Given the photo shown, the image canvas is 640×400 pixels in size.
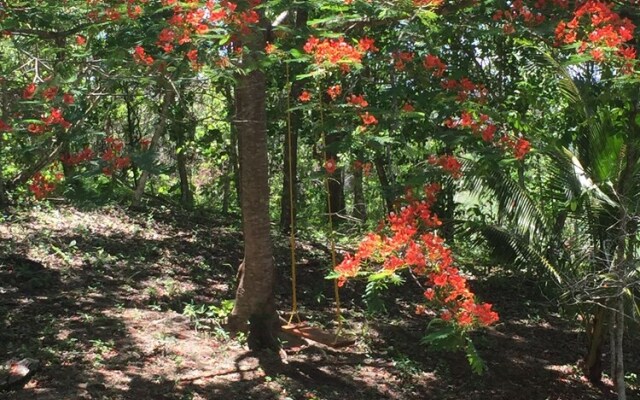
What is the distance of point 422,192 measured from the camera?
464 cm

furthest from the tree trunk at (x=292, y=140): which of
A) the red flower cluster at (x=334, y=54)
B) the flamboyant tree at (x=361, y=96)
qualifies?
the red flower cluster at (x=334, y=54)

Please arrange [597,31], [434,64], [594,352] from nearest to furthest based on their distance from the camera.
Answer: [597,31] → [434,64] → [594,352]

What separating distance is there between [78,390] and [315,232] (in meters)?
6.01

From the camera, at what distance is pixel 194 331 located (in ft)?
19.1

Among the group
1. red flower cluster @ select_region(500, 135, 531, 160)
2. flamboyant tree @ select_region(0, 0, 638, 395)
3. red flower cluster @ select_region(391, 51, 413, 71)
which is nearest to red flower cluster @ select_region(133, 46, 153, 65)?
flamboyant tree @ select_region(0, 0, 638, 395)

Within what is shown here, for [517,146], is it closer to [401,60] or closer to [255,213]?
[401,60]

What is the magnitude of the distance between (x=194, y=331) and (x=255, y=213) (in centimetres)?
120

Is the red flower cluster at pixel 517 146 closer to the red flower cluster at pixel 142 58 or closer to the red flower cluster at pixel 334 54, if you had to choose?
the red flower cluster at pixel 334 54

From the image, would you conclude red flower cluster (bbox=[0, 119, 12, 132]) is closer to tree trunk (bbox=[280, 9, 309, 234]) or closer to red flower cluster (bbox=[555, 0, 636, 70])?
tree trunk (bbox=[280, 9, 309, 234])

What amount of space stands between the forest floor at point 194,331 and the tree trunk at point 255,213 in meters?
0.34

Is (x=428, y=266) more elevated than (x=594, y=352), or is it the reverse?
(x=428, y=266)

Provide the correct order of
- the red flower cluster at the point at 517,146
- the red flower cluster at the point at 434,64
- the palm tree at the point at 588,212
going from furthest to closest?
the palm tree at the point at 588,212
the red flower cluster at the point at 434,64
the red flower cluster at the point at 517,146

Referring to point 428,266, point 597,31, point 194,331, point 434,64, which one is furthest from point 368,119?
point 194,331

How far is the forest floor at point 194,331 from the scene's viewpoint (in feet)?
16.4
